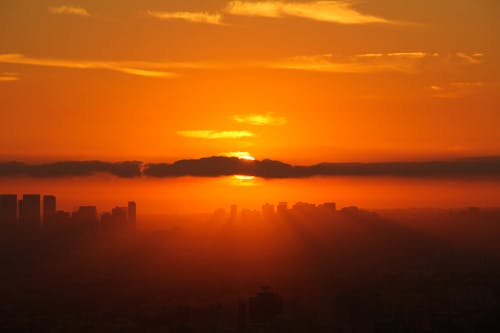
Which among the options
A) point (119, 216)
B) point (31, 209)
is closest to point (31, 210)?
point (31, 209)

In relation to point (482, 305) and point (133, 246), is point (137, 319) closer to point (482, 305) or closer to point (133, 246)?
point (482, 305)

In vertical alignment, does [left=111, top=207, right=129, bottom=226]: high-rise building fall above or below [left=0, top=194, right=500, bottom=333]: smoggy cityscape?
above

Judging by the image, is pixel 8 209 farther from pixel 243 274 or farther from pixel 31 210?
pixel 243 274

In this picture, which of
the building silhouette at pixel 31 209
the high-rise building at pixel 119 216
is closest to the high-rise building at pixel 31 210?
the building silhouette at pixel 31 209

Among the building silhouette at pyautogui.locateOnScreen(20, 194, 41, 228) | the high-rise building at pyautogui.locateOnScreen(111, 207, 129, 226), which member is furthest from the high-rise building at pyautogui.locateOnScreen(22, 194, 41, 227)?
the high-rise building at pyautogui.locateOnScreen(111, 207, 129, 226)

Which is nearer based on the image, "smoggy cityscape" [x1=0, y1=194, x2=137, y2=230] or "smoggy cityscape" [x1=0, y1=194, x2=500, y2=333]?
"smoggy cityscape" [x1=0, y1=194, x2=500, y2=333]

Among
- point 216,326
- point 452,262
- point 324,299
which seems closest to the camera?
point 216,326

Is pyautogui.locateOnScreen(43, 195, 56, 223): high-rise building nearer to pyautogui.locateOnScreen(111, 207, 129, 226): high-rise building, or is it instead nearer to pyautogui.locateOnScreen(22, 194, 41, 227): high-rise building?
pyautogui.locateOnScreen(22, 194, 41, 227): high-rise building

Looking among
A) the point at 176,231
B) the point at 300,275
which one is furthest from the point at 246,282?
the point at 176,231
